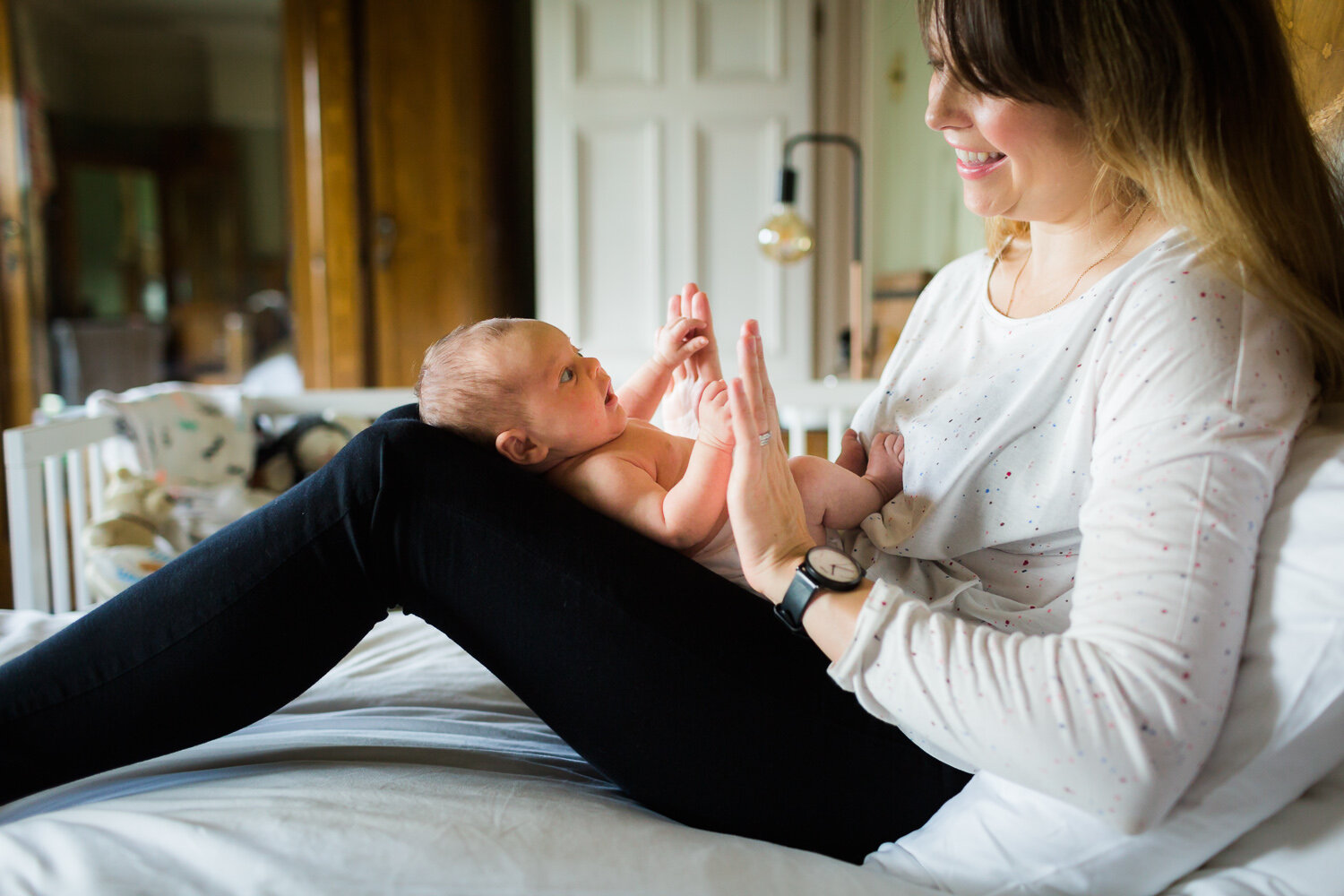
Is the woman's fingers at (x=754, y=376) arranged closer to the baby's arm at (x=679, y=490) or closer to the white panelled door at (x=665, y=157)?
the baby's arm at (x=679, y=490)

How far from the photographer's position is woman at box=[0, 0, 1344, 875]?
63cm

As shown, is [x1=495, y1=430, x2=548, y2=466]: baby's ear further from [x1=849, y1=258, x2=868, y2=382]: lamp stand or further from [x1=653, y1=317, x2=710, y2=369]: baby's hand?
[x1=849, y1=258, x2=868, y2=382]: lamp stand

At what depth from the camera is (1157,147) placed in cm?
72

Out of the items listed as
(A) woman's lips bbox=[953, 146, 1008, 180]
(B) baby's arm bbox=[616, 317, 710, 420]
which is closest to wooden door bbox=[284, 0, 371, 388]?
(B) baby's arm bbox=[616, 317, 710, 420]

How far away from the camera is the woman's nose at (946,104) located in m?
0.83

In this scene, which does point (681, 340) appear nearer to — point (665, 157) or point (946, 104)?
point (946, 104)

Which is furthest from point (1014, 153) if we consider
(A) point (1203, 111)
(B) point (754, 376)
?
(B) point (754, 376)

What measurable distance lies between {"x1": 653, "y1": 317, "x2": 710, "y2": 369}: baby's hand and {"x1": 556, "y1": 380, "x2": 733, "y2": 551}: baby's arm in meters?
0.09

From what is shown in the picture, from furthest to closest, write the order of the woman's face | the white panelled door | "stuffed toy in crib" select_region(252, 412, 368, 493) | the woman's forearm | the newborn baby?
the white panelled door
"stuffed toy in crib" select_region(252, 412, 368, 493)
the newborn baby
the woman's face
the woman's forearm

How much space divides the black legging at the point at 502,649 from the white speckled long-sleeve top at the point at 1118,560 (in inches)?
3.9

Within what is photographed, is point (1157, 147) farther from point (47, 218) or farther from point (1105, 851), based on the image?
point (47, 218)

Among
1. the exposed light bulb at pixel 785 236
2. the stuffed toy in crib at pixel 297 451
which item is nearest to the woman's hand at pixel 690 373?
the exposed light bulb at pixel 785 236

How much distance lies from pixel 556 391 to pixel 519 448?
0.07 meters

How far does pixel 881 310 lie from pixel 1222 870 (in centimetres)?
267
